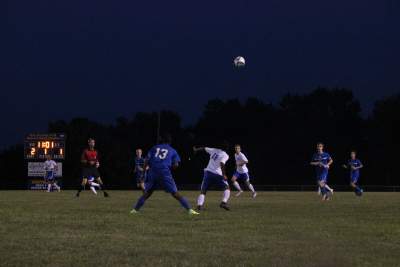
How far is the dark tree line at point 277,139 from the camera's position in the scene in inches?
3563

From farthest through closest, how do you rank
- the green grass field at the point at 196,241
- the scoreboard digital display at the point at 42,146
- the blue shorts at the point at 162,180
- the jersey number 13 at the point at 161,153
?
the scoreboard digital display at the point at 42,146 → the jersey number 13 at the point at 161,153 → the blue shorts at the point at 162,180 → the green grass field at the point at 196,241

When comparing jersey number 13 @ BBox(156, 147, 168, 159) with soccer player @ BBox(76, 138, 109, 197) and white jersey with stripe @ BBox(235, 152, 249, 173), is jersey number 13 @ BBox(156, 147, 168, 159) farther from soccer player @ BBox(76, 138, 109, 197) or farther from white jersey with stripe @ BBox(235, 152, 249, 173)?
white jersey with stripe @ BBox(235, 152, 249, 173)

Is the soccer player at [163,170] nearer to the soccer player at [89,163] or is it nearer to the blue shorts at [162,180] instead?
the blue shorts at [162,180]

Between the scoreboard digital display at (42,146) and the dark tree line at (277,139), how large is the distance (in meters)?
22.5

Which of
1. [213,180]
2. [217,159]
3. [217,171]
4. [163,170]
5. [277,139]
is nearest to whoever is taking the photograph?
[163,170]

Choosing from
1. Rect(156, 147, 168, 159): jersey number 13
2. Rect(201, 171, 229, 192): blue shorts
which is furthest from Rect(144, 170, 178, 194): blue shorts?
Rect(201, 171, 229, 192): blue shorts

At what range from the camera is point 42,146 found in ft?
197

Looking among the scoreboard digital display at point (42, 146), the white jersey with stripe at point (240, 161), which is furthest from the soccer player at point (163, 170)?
the scoreboard digital display at point (42, 146)

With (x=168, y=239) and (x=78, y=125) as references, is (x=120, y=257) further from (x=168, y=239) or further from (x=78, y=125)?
(x=78, y=125)

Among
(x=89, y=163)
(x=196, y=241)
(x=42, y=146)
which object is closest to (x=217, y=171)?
(x=196, y=241)

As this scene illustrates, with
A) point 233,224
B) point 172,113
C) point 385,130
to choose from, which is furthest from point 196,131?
point 233,224

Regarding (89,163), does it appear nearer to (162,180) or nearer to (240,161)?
(240,161)

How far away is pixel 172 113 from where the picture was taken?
117 metres

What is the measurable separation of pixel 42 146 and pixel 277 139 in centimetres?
4354
